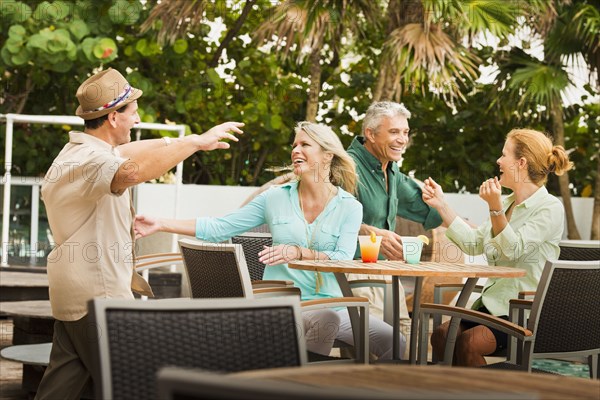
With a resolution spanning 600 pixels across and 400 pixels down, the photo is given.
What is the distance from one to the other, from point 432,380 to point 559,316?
1840 mm

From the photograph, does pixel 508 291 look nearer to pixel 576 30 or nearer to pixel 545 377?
pixel 545 377

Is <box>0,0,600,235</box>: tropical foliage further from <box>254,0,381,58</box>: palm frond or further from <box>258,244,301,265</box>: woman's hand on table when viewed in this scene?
<box>258,244,301,265</box>: woman's hand on table

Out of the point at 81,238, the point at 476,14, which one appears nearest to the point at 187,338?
the point at 81,238

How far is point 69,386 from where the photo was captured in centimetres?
308

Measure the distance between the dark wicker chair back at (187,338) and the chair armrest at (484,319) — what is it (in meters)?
1.53

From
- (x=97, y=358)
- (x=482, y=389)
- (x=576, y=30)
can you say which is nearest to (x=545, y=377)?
(x=482, y=389)

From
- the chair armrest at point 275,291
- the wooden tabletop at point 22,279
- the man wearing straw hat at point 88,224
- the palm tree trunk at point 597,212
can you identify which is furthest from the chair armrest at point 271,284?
the palm tree trunk at point 597,212

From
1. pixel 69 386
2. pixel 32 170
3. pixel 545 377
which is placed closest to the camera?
pixel 545 377

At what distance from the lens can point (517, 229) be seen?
13.6 feet

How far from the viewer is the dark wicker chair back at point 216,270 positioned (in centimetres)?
342

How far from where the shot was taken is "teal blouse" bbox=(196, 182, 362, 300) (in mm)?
4164

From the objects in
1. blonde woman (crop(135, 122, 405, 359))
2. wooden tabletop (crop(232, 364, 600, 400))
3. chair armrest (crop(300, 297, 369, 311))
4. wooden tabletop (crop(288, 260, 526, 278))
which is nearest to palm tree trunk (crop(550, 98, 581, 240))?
blonde woman (crop(135, 122, 405, 359))

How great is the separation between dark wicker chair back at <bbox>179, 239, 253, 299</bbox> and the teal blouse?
0.45 m

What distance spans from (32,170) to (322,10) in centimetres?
312
